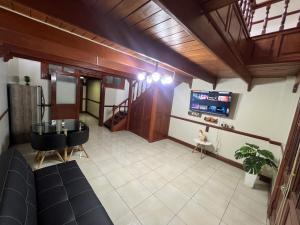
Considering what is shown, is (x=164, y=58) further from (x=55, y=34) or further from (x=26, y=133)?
(x=26, y=133)

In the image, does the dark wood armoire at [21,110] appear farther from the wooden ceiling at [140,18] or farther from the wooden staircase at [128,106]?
the wooden ceiling at [140,18]

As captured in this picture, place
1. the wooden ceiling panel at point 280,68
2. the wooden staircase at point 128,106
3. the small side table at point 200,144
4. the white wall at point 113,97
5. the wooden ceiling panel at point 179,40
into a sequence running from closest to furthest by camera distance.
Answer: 1. the wooden ceiling panel at point 179,40
2. the wooden ceiling panel at point 280,68
3. the small side table at point 200,144
4. the wooden staircase at point 128,106
5. the white wall at point 113,97

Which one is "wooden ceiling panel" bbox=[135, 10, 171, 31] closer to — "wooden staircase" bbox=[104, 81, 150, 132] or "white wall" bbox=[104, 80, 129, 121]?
"wooden staircase" bbox=[104, 81, 150, 132]

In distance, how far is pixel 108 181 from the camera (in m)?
2.53

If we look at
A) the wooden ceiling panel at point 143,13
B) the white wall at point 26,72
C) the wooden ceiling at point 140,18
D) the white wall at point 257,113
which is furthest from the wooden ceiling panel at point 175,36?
the white wall at point 26,72

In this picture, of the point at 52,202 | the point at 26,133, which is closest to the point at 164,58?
the point at 52,202

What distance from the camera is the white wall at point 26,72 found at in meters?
3.95

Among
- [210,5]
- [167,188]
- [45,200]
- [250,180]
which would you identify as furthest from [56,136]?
[250,180]

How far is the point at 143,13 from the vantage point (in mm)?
1234

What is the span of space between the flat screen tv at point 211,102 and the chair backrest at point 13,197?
12.9 ft

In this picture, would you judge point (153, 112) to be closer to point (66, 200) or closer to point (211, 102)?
point (211, 102)

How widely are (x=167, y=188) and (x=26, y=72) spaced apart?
5.07 meters

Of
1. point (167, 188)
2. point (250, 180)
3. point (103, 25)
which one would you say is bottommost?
point (167, 188)

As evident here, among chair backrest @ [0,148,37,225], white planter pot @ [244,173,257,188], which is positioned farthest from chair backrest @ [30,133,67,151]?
white planter pot @ [244,173,257,188]
